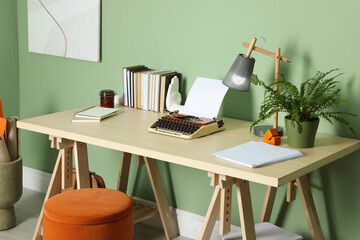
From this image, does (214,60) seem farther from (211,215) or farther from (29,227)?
(29,227)

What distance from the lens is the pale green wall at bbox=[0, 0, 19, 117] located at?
146 inches

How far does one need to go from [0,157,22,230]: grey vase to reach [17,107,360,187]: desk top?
565 mm

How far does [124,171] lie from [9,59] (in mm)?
1237

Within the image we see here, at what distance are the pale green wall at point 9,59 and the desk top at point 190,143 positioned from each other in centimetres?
104

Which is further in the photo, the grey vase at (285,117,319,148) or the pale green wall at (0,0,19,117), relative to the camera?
the pale green wall at (0,0,19,117)

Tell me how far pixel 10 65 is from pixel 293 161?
2357mm

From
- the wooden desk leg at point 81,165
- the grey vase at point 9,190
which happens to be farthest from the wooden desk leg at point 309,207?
the grey vase at point 9,190

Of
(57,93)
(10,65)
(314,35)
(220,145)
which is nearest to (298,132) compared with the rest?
(220,145)

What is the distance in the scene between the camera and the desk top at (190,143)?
210cm

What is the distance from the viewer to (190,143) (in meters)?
2.46

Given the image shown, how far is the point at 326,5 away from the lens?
2.57 m

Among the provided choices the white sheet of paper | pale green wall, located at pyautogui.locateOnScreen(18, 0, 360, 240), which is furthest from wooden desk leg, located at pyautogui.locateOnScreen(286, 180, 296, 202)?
the white sheet of paper

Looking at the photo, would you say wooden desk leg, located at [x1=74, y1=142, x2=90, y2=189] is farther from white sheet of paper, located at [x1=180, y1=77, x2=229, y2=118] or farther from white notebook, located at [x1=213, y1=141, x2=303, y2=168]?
white notebook, located at [x1=213, y1=141, x2=303, y2=168]

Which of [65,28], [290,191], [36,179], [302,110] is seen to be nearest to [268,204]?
[290,191]
